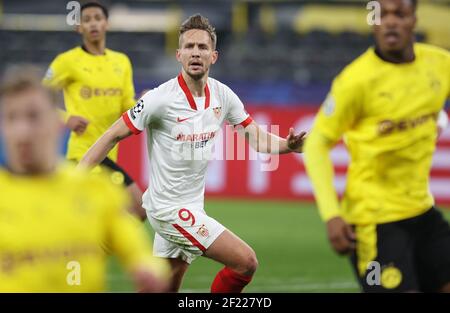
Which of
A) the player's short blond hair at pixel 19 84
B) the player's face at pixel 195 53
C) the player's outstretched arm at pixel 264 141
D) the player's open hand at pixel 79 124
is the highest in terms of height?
the player's short blond hair at pixel 19 84

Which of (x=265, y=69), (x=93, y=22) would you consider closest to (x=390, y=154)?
(x=93, y=22)

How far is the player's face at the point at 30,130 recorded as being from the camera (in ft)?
12.7

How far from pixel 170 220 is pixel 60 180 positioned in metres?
3.14

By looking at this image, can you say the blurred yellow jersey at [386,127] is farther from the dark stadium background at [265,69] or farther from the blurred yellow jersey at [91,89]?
the dark stadium background at [265,69]

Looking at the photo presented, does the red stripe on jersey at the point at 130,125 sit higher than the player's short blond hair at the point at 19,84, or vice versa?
the player's short blond hair at the point at 19,84

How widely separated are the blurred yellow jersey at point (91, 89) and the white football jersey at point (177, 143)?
2.24 meters

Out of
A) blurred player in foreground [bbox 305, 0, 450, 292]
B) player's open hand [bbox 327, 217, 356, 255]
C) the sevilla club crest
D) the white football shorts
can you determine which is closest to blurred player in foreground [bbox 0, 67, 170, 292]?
player's open hand [bbox 327, 217, 356, 255]

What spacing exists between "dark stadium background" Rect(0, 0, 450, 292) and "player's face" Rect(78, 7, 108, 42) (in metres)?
2.52

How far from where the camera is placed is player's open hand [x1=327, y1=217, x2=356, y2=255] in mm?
5277

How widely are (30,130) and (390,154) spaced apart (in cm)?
237

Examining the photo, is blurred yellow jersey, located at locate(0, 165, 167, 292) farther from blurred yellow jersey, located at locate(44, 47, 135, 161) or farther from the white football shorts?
blurred yellow jersey, located at locate(44, 47, 135, 161)

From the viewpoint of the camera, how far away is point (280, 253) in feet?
41.9

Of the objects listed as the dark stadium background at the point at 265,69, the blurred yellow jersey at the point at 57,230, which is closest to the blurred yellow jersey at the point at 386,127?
the blurred yellow jersey at the point at 57,230

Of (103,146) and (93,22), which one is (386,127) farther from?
(93,22)
